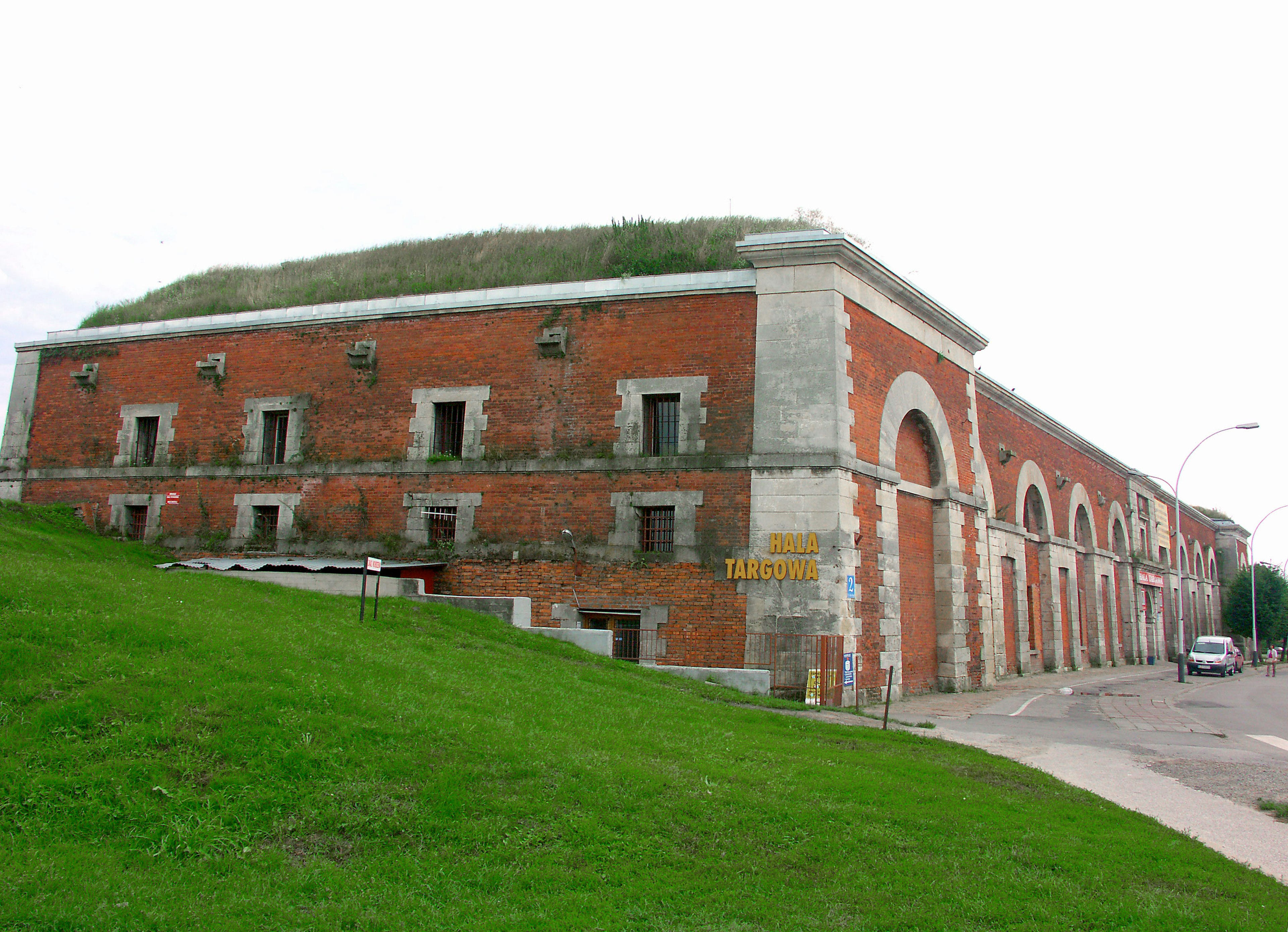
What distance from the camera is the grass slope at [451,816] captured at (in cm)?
535

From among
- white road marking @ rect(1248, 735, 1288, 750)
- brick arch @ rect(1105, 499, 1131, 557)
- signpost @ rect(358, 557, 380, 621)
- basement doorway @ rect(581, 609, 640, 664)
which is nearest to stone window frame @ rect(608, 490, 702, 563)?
basement doorway @ rect(581, 609, 640, 664)

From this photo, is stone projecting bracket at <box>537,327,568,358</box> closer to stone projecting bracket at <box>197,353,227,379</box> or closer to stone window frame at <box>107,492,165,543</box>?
stone projecting bracket at <box>197,353,227,379</box>

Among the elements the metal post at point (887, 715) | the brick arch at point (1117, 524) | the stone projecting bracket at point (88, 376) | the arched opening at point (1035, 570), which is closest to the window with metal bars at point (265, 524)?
the stone projecting bracket at point (88, 376)

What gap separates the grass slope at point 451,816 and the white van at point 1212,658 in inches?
1252

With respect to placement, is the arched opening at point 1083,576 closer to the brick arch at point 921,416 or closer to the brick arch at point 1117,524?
the brick arch at point 1117,524

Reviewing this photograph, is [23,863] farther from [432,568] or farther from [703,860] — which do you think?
[432,568]

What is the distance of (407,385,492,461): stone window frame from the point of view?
19.7 m

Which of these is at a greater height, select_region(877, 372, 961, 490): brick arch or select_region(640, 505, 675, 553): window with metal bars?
select_region(877, 372, 961, 490): brick arch

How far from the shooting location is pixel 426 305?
20.7m

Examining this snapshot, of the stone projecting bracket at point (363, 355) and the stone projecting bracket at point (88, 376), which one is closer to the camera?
the stone projecting bracket at point (363, 355)

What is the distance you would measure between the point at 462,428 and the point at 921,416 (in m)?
10.6

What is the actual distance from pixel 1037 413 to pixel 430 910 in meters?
31.4

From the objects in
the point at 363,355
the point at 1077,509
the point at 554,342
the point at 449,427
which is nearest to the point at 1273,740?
the point at 554,342

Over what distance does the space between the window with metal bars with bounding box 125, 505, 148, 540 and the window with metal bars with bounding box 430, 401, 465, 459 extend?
769 cm
